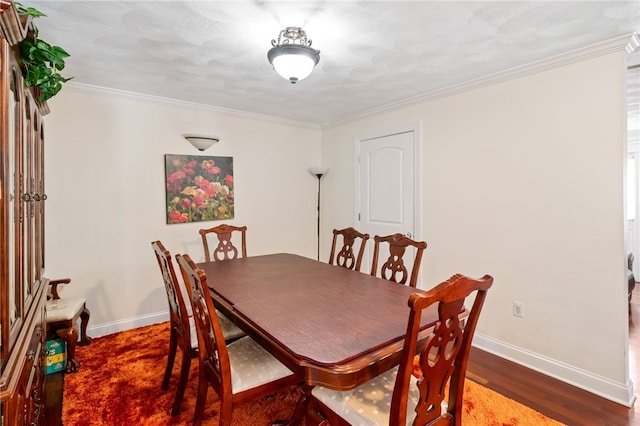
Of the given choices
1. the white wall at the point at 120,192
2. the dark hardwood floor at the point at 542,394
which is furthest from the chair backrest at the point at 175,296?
the white wall at the point at 120,192

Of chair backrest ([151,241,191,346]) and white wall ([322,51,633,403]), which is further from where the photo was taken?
white wall ([322,51,633,403])

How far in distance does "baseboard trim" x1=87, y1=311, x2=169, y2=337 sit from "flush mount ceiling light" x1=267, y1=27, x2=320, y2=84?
2809mm

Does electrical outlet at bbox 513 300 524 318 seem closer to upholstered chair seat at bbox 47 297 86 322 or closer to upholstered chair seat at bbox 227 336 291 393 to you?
upholstered chair seat at bbox 227 336 291 393

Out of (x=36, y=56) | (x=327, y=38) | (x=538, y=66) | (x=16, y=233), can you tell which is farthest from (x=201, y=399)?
(x=538, y=66)

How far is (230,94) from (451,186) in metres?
2.27

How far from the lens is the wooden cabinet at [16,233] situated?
38.8 inches

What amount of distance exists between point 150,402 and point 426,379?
5.94ft

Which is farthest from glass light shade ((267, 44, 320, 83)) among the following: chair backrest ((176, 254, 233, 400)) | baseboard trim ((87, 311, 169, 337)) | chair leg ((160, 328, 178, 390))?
baseboard trim ((87, 311, 169, 337))

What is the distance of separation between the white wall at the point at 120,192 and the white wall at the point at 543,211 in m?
2.26

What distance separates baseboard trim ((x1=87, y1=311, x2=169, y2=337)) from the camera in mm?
3059

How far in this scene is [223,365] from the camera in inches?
57.1

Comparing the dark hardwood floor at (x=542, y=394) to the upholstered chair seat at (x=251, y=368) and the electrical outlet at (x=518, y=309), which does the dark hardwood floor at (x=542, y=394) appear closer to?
the electrical outlet at (x=518, y=309)

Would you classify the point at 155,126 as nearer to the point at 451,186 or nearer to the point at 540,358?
the point at 451,186

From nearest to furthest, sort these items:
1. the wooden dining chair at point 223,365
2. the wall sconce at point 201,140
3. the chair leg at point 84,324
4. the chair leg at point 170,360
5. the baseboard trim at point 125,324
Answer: the wooden dining chair at point 223,365 < the chair leg at point 170,360 < the chair leg at point 84,324 < the baseboard trim at point 125,324 < the wall sconce at point 201,140
